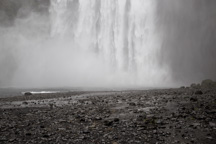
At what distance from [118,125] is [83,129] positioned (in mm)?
1797

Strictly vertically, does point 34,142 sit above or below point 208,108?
below

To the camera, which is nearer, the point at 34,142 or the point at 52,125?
the point at 34,142

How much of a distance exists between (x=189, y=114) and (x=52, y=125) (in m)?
7.69

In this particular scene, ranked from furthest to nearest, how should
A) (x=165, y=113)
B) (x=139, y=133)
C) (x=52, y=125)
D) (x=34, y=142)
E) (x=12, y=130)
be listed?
(x=165, y=113) < (x=52, y=125) < (x=12, y=130) < (x=139, y=133) < (x=34, y=142)

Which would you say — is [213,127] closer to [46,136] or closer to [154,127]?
[154,127]

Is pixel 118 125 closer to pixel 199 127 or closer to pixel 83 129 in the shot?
pixel 83 129

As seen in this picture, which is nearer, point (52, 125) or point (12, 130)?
point (12, 130)

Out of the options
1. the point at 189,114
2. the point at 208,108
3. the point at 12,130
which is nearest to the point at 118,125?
the point at 189,114

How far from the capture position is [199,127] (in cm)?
840

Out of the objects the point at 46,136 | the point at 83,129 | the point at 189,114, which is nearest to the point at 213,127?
the point at 189,114

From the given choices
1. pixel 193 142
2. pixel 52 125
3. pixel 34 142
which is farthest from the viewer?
pixel 52 125

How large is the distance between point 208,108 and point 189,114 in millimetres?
1977

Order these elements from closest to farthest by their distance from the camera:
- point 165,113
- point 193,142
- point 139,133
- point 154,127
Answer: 1. point 193,142
2. point 139,133
3. point 154,127
4. point 165,113

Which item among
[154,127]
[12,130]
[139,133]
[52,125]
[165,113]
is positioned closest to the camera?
[139,133]
